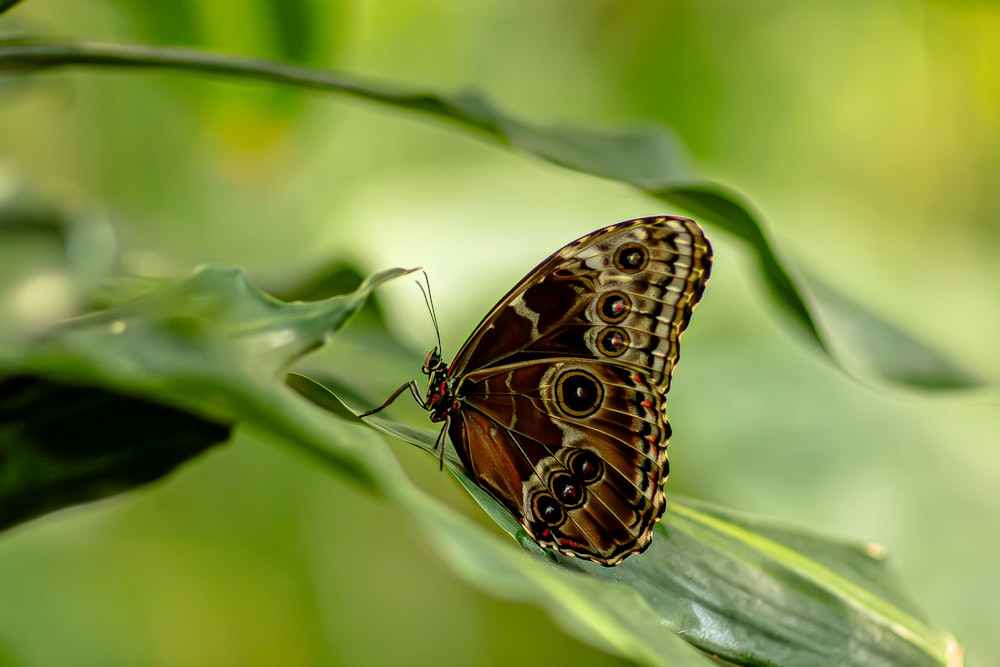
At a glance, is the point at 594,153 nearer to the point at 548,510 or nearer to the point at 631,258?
the point at 631,258

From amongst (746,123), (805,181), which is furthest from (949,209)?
(746,123)

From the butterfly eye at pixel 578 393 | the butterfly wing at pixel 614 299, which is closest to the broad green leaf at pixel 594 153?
the butterfly wing at pixel 614 299

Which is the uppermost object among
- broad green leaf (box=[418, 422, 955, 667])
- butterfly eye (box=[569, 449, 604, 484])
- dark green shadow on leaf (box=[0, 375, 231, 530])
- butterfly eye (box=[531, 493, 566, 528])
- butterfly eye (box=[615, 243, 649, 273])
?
butterfly eye (box=[615, 243, 649, 273])

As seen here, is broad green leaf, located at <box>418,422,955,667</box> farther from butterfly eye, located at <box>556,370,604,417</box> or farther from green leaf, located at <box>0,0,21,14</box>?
green leaf, located at <box>0,0,21,14</box>

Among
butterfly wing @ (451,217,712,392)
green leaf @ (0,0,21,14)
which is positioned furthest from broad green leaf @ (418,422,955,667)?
green leaf @ (0,0,21,14)

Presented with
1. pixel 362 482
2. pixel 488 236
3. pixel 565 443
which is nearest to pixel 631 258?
pixel 565 443

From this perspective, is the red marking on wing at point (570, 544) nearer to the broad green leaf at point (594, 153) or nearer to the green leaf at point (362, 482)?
the green leaf at point (362, 482)
